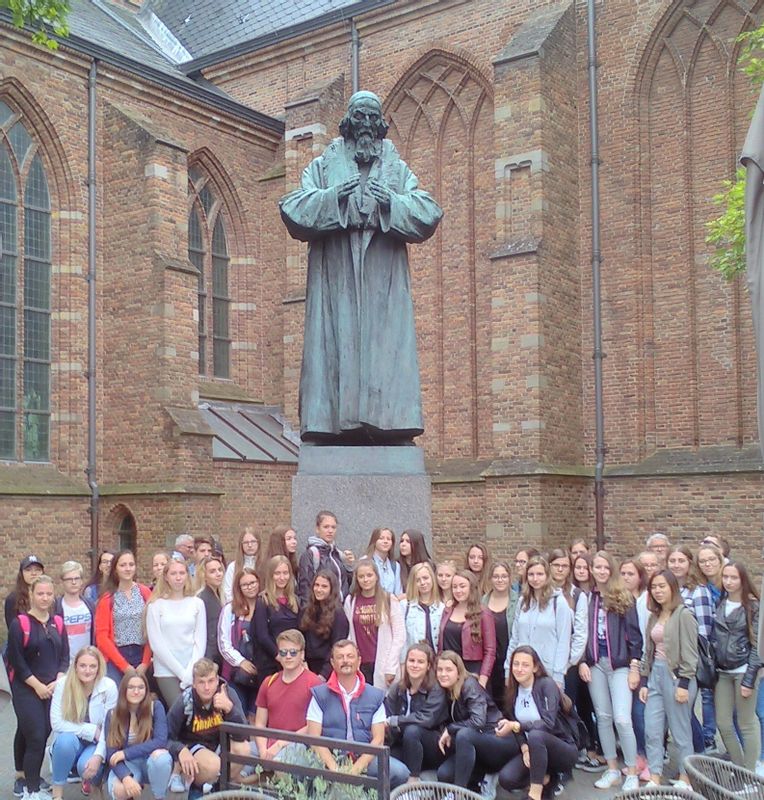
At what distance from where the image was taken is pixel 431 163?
859 inches

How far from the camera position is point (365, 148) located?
7.75 meters

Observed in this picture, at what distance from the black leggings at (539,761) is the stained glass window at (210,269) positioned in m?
16.5

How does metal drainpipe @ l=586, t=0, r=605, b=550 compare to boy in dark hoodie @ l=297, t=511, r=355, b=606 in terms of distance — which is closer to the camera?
boy in dark hoodie @ l=297, t=511, r=355, b=606

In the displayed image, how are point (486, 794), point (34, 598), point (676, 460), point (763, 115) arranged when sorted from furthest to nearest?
1. point (676, 460)
2. point (34, 598)
3. point (486, 794)
4. point (763, 115)

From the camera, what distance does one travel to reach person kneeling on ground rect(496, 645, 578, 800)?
22.5 ft

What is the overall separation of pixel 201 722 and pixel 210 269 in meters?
17.0

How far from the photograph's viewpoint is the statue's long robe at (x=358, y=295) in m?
7.68

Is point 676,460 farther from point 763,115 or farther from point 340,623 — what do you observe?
point 763,115

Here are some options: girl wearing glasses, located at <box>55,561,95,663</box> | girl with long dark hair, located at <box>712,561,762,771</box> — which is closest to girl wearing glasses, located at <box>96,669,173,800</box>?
girl wearing glasses, located at <box>55,561,95,663</box>

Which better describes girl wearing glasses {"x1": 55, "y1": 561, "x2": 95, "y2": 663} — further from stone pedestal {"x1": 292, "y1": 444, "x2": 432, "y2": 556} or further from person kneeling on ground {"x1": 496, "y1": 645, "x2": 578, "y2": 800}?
person kneeling on ground {"x1": 496, "y1": 645, "x2": 578, "y2": 800}

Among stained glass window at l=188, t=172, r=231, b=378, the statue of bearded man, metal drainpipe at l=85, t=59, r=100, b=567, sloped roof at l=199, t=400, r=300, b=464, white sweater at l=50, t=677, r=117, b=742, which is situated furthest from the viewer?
stained glass window at l=188, t=172, r=231, b=378

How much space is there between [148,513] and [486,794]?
13197mm

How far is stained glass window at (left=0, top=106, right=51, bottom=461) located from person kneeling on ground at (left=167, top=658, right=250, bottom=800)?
13402mm

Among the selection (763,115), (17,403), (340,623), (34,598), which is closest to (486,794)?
(340,623)
